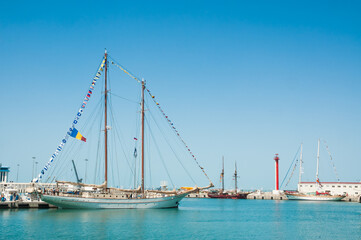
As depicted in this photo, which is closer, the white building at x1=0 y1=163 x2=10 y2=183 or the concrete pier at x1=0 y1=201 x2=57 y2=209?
the concrete pier at x1=0 y1=201 x2=57 y2=209

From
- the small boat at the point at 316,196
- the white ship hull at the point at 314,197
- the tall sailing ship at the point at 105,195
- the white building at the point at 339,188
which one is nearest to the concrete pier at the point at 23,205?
the tall sailing ship at the point at 105,195

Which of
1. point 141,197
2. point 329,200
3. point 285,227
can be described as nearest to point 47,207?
point 141,197

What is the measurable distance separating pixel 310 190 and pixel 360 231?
10645cm

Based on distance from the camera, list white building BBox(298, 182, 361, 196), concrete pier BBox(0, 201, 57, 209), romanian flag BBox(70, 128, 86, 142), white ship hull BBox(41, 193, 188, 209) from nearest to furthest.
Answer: romanian flag BBox(70, 128, 86, 142) → white ship hull BBox(41, 193, 188, 209) → concrete pier BBox(0, 201, 57, 209) → white building BBox(298, 182, 361, 196)

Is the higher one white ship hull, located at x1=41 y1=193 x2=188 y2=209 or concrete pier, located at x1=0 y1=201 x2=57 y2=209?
white ship hull, located at x1=41 y1=193 x2=188 y2=209

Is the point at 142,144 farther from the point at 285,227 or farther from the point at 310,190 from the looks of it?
the point at 310,190

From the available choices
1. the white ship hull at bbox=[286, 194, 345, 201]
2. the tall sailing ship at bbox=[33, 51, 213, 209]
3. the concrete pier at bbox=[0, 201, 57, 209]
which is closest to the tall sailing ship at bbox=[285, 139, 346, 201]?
the white ship hull at bbox=[286, 194, 345, 201]

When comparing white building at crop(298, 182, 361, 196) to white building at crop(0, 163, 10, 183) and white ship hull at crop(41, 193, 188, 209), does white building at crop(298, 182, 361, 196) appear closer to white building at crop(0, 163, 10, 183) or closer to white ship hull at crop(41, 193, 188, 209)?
white ship hull at crop(41, 193, 188, 209)

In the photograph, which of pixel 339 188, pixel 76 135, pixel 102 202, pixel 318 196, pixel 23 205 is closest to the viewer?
pixel 76 135

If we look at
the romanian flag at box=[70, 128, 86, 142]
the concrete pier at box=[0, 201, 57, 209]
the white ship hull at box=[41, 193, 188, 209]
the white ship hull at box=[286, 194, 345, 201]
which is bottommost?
the white ship hull at box=[286, 194, 345, 201]

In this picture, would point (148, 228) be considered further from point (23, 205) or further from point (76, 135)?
point (23, 205)

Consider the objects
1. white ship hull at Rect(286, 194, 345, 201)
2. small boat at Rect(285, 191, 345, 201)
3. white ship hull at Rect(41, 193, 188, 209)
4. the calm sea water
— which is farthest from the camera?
small boat at Rect(285, 191, 345, 201)

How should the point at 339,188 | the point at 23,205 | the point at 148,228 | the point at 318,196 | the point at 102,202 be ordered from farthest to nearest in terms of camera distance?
the point at 339,188 → the point at 318,196 → the point at 23,205 → the point at 102,202 → the point at 148,228

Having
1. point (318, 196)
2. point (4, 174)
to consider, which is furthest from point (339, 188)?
point (4, 174)
